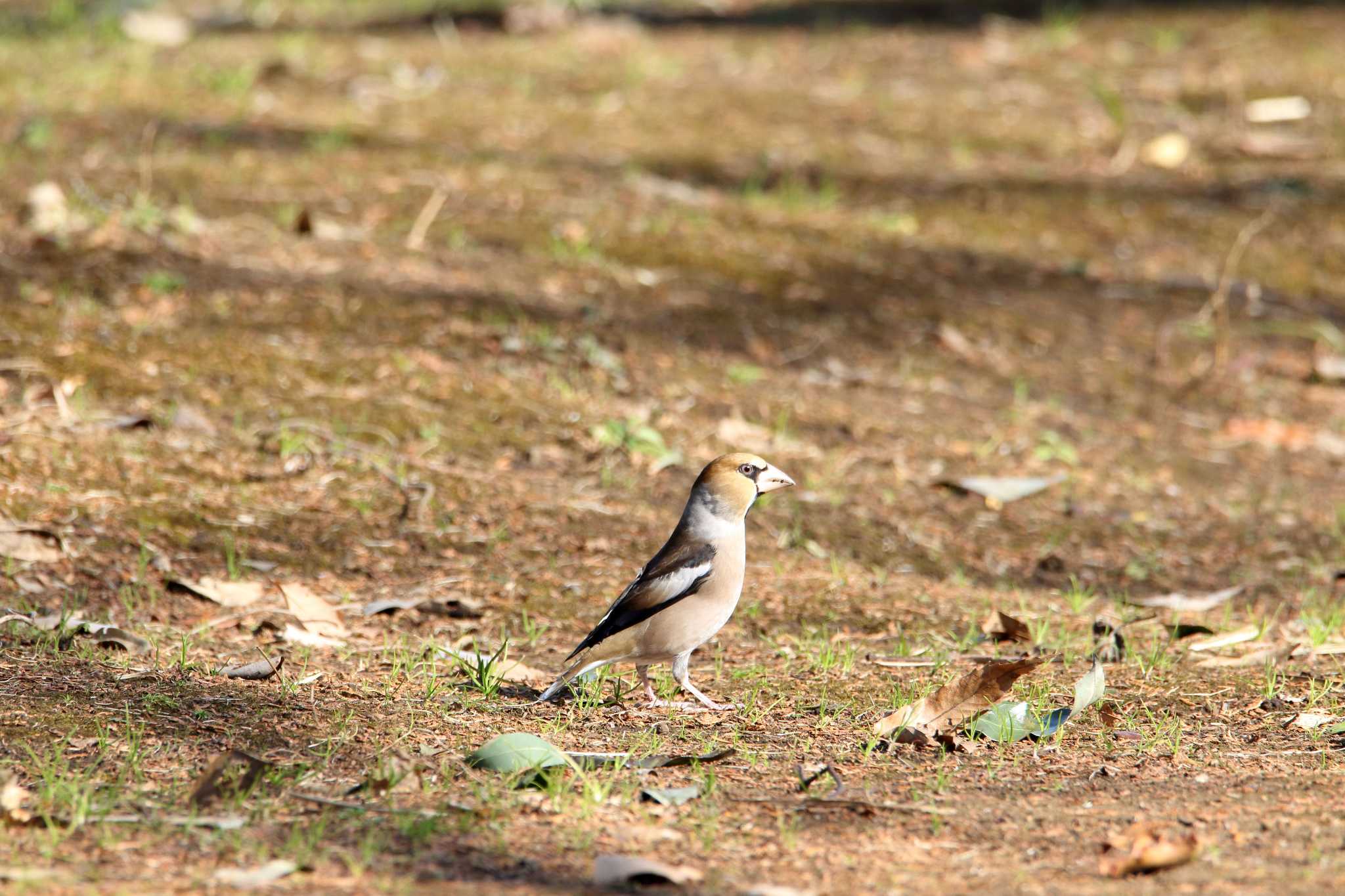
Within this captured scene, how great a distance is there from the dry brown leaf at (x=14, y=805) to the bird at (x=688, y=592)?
1.41m

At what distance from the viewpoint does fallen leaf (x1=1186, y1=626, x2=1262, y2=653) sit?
16.3 feet

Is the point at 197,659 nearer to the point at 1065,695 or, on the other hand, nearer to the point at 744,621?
the point at 744,621

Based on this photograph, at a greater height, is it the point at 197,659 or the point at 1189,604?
the point at 197,659

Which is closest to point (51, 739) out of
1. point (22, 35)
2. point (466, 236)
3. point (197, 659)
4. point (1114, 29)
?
point (197, 659)

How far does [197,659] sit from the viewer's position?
452 centimetres

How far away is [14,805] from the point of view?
3283mm

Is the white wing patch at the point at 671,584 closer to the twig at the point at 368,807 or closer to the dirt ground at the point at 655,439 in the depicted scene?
the dirt ground at the point at 655,439

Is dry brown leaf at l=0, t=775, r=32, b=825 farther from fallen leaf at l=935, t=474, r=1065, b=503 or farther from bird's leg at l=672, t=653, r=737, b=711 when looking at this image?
fallen leaf at l=935, t=474, r=1065, b=503

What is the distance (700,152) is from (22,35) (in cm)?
566

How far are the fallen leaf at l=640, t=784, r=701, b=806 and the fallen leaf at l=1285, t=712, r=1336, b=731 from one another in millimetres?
1743

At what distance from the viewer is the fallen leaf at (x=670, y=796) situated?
3.53 meters

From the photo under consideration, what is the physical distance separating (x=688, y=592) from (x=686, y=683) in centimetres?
26

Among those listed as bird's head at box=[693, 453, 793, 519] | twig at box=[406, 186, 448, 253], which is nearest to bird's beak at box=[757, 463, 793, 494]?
bird's head at box=[693, 453, 793, 519]

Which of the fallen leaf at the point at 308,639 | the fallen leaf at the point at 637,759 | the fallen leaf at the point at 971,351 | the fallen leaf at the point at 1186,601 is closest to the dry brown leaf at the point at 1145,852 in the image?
the fallen leaf at the point at 637,759
